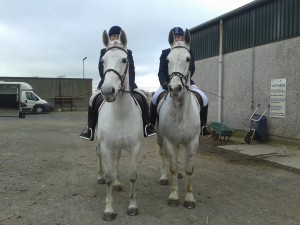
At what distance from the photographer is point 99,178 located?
23.4ft

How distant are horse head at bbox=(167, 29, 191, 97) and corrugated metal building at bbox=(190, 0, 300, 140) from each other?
22.6ft

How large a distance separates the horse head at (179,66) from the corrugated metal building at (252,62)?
6.90 m

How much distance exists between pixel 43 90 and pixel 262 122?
33.4 metres

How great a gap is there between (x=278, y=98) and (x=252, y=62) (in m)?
2.08

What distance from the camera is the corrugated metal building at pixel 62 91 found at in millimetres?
40875

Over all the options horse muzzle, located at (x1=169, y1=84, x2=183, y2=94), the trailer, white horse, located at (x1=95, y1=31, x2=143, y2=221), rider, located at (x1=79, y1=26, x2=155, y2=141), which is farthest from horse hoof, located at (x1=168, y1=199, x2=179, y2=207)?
the trailer

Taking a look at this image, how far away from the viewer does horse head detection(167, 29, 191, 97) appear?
4914mm

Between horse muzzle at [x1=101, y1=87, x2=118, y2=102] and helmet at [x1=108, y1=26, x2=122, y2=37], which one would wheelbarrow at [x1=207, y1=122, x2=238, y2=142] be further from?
horse muzzle at [x1=101, y1=87, x2=118, y2=102]

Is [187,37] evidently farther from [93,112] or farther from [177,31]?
[93,112]

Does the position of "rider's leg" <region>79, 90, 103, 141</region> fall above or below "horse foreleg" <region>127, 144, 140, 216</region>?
above

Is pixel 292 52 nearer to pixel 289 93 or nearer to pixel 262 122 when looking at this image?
pixel 289 93

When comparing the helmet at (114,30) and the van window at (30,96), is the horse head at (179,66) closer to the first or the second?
the helmet at (114,30)

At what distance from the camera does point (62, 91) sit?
1652 inches

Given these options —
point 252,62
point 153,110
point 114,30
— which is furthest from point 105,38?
point 252,62
